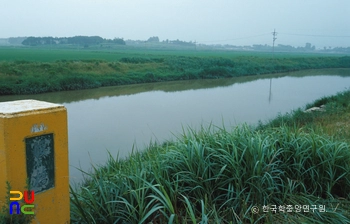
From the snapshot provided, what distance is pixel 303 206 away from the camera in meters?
2.37

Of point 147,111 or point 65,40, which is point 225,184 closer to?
point 147,111

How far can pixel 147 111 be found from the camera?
9.99m

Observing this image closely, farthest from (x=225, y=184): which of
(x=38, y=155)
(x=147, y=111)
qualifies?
(x=147, y=111)

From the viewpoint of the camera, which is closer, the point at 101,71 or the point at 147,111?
the point at 147,111

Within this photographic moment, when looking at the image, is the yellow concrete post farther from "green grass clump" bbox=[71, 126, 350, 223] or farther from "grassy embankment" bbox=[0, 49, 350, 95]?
"grassy embankment" bbox=[0, 49, 350, 95]

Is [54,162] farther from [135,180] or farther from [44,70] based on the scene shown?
[44,70]

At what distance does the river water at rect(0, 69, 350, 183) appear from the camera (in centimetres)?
622

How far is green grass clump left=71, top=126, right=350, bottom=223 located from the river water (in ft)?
3.78

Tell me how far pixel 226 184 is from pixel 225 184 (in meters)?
0.02

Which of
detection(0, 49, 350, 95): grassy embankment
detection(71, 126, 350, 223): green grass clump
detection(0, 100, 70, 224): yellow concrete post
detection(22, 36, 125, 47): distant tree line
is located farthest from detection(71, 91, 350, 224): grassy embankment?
detection(22, 36, 125, 47): distant tree line

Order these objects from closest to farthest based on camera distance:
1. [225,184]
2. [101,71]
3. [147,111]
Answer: [225,184] → [147,111] → [101,71]

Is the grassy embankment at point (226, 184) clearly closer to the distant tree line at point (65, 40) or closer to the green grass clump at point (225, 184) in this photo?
the green grass clump at point (225, 184)

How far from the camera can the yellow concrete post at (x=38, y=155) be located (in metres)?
1.50

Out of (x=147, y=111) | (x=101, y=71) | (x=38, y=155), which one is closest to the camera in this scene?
(x=38, y=155)
